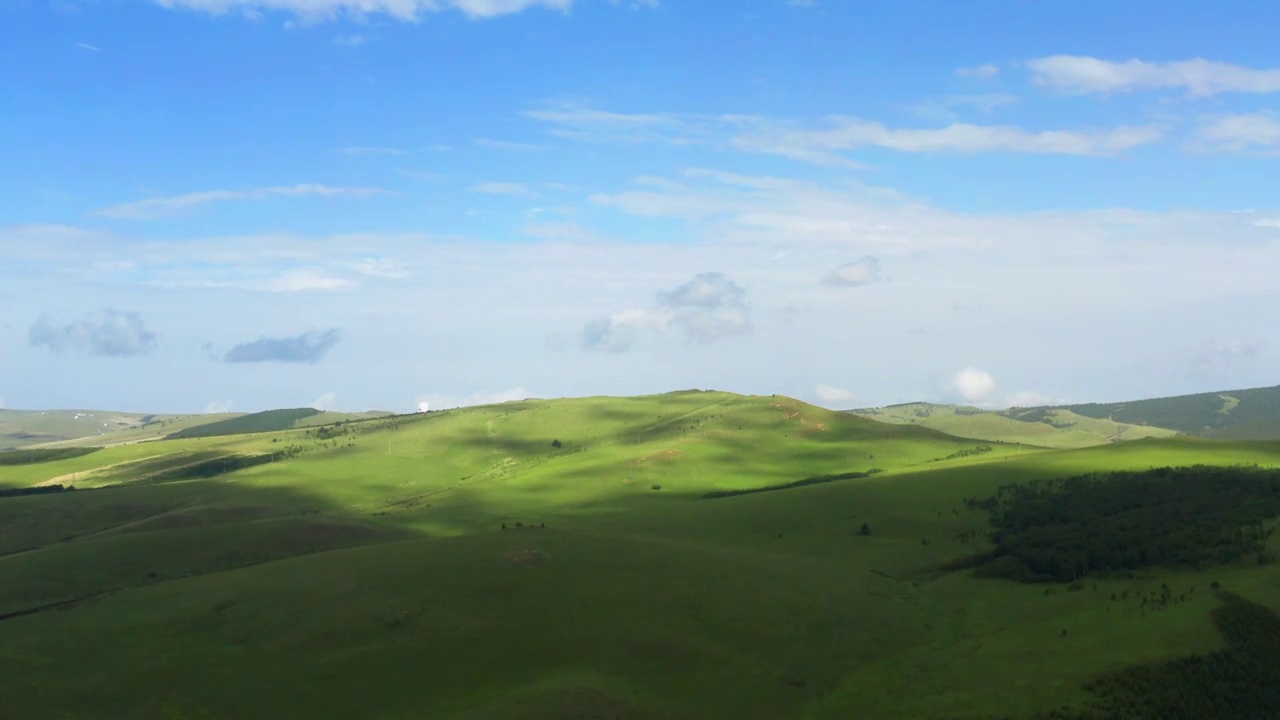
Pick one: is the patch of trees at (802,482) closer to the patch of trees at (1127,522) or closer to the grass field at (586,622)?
the grass field at (586,622)

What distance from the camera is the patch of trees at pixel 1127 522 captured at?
70938 mm

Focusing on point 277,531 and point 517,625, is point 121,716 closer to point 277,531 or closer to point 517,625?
point 517,625

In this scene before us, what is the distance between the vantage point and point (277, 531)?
104 metres

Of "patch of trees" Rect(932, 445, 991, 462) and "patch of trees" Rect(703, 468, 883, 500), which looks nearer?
"patch of trees" Rect(703, 468, 883, 500)

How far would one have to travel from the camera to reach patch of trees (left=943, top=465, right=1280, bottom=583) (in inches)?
2793

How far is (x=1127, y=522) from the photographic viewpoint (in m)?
82.1

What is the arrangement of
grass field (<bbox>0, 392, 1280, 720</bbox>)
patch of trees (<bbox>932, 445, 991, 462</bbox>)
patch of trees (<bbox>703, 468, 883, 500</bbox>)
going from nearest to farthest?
grass field (<bbox>0, 392, 1280, 720</bbox>) < patch of trees (<bbox>703, 468, 883, 500</bbox>) < patch of trees (<bbox>932, 445, 991, 462</bbox>)

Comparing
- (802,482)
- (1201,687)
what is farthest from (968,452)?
(1201,687)

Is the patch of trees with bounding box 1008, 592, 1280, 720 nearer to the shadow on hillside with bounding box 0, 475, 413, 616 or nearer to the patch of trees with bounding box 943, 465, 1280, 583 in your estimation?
the patch of trees with bounding box 943, 465, 1280, 583

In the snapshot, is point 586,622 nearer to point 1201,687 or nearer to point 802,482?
point 1201,687

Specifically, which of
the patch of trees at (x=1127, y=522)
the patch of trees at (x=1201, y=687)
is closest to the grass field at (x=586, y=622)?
the patch of trees at (x=1201, y=687)

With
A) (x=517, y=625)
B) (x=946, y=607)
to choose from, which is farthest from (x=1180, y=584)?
(x=517, y=625)

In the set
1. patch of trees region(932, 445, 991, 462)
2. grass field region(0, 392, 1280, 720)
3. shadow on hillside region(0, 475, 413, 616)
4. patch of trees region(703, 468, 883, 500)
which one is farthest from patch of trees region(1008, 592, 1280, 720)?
patch of trees region(932, 445, 991, 462)

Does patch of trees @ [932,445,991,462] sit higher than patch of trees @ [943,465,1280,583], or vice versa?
patch of trees @ [932,445,991,462]
